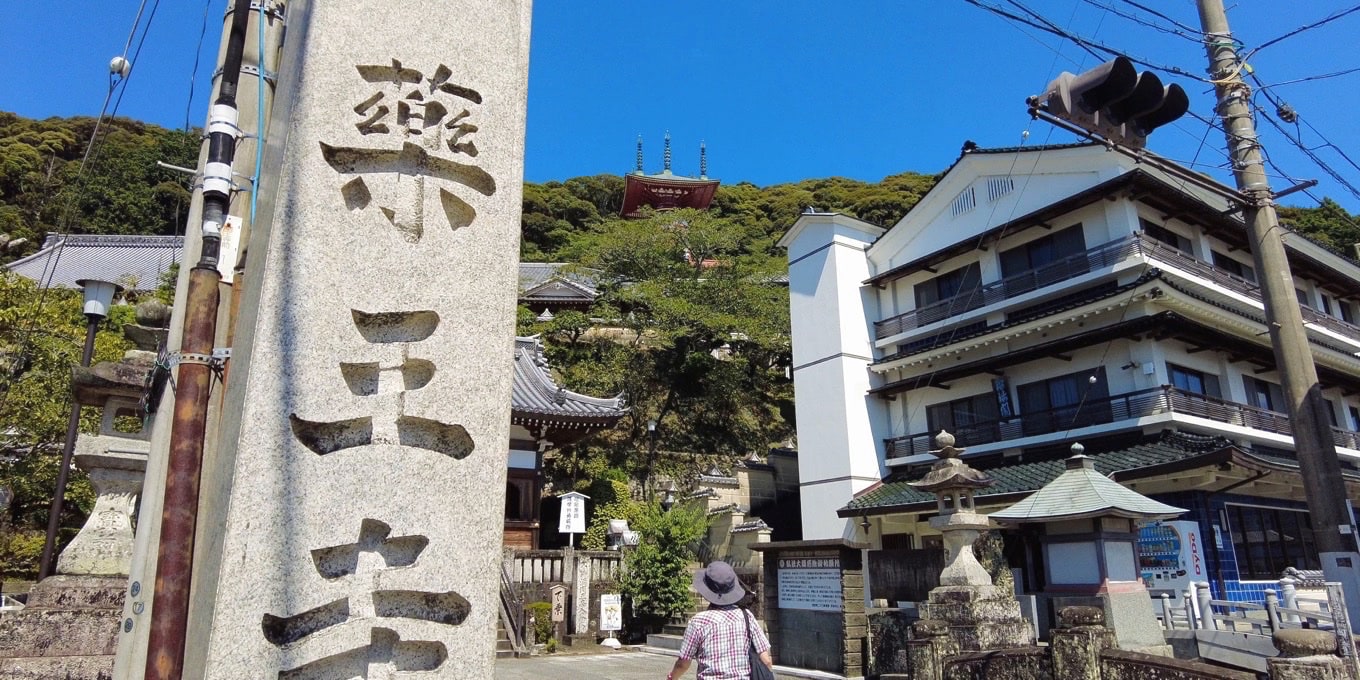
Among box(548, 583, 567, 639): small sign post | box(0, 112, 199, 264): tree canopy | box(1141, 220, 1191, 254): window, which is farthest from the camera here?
box(0, 112, 199, 264): tree canopy

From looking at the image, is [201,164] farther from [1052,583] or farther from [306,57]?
[1052,583]

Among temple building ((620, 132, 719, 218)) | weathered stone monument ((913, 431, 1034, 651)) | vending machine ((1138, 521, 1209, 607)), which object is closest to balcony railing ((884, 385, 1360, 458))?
vending machine ((1138, 521, 1209, 607))

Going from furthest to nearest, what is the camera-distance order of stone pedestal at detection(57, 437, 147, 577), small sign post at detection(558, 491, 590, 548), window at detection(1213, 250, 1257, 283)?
window at detection(1213, 250, 1257, 283)
small sign post at detection(558, 491, 590, 548)
stone pedestal at detection(57, 437, 147, 577)

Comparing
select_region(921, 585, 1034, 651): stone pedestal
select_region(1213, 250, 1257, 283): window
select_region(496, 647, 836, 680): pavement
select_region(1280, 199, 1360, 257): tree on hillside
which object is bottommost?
select_region(496, 647, 836, 680): pavement

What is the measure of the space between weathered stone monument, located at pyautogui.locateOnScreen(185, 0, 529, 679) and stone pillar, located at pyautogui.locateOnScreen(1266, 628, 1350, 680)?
450 centimetres

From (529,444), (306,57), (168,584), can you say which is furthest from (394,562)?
(529,444)

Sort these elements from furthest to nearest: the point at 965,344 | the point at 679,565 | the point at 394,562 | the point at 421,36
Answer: the point at 965,344
the point at 679,565
the point at 421,36
the point at 394,562

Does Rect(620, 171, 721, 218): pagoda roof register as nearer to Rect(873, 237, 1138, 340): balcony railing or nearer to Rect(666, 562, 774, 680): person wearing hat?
Rect(873, 237, 1138, 340): balcony railing

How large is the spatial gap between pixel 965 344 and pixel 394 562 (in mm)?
21781

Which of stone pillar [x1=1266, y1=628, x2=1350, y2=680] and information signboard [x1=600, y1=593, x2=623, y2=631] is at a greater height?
stone pillar [x1=1266, y1=628, x2=1350, y2=680]

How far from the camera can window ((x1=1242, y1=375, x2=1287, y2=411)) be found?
2167 cm

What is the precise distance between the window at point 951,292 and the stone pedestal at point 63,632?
72.7 ft

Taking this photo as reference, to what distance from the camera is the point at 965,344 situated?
896 inches

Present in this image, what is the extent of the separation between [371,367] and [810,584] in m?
9.82
